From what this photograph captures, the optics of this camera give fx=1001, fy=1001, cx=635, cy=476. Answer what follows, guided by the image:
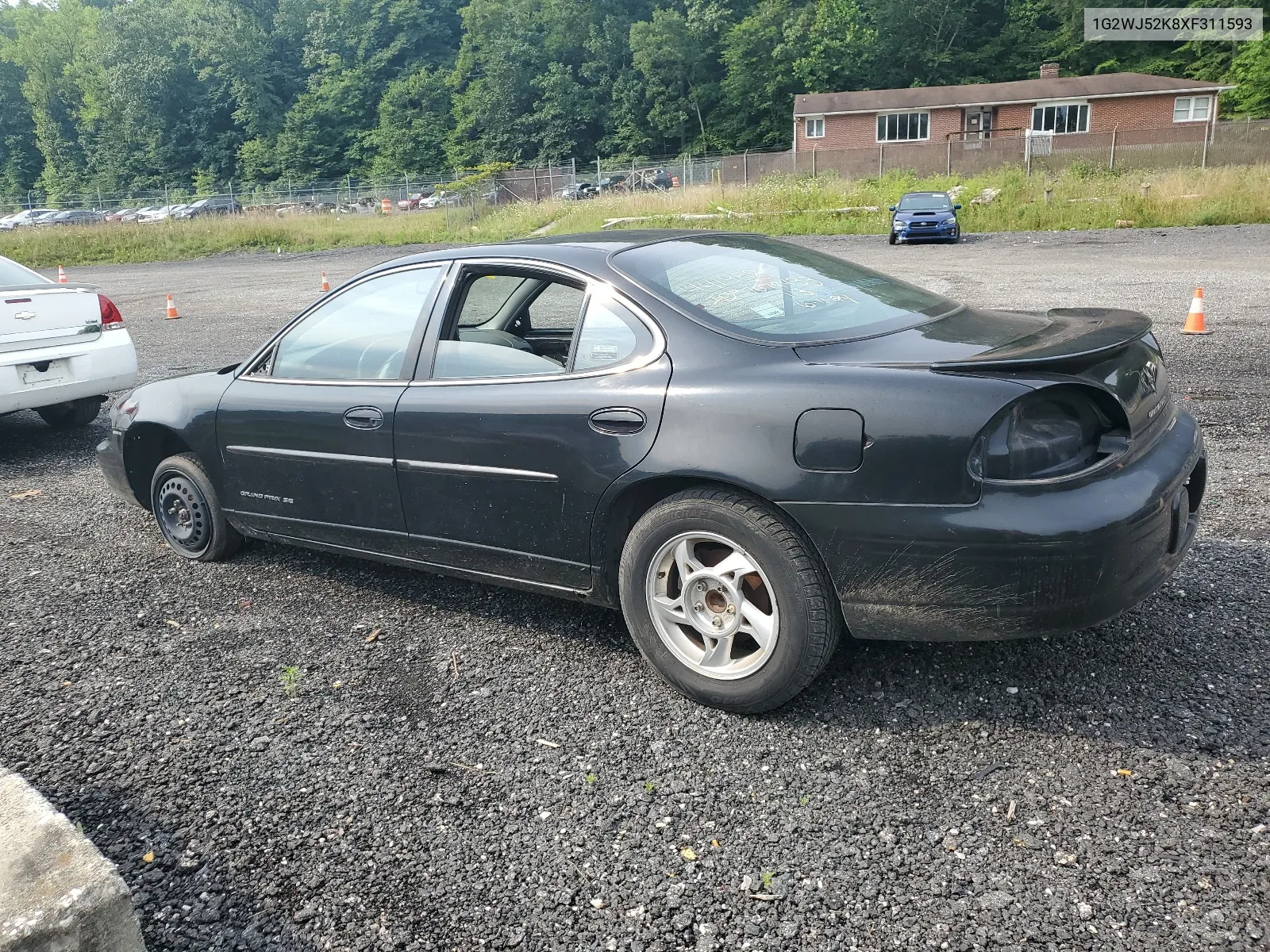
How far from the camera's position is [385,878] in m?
2.62

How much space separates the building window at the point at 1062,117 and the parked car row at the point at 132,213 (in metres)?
41.6

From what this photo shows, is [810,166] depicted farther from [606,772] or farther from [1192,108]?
[606,772]

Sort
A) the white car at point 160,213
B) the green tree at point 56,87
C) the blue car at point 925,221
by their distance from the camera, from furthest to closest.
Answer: the green tree at point 56,87, the white car at point 160,213, the blue car at point 925,221

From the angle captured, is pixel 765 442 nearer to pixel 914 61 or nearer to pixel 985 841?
pixel 985 841

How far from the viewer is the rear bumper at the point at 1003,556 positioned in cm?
281

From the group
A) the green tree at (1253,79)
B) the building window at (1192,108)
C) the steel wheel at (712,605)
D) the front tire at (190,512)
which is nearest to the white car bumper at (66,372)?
the front tire at (190,512)

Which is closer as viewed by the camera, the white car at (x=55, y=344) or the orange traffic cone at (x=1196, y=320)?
the white car at (x=55, y=344)

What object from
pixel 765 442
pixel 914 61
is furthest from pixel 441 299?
pixel 914 61

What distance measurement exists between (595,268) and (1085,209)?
25.9m

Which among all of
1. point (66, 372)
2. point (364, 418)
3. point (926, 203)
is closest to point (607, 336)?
point (364, 418)

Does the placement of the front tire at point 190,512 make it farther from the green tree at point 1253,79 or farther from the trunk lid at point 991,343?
the green tree at point 1253,79

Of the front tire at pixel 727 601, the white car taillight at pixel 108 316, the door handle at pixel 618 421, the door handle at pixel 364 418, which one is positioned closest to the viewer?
the front tire at pixel 727 601

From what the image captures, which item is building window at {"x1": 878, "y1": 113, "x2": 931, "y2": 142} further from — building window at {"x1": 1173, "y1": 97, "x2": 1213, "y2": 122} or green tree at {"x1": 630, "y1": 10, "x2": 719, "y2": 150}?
green tree at {"x1": 630, "y1": 10, "x2": 719, "y2": 150}

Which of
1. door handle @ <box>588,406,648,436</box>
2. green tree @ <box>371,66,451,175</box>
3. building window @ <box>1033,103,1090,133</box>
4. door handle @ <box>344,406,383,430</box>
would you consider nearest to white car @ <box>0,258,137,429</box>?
door handle @ <box>344,406,383,430</box>
